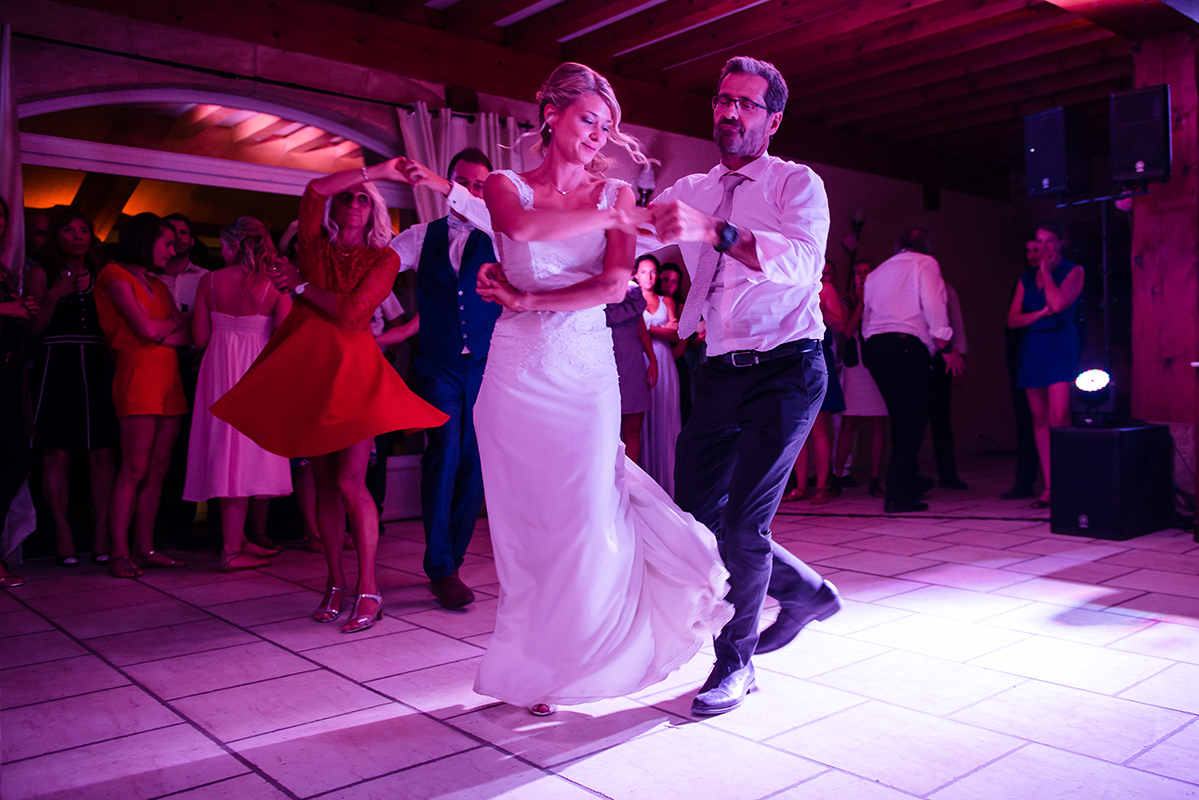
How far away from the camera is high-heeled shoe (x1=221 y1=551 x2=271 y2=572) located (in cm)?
420

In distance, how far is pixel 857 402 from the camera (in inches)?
263

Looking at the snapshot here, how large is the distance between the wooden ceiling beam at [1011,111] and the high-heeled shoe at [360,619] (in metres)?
6.69

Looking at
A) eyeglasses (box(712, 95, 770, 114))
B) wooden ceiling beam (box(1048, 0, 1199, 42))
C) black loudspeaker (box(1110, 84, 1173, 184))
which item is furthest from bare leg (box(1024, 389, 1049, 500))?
eyeglasses (box(712, 95, 770, 114))

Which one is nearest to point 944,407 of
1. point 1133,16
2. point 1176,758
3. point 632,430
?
point 632,430

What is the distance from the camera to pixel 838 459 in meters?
6.75

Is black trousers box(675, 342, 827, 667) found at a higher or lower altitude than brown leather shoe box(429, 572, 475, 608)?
higher

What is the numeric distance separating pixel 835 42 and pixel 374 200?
14.2 ft

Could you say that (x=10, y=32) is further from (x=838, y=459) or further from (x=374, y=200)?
(x=838, y=459)

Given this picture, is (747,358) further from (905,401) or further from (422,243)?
(905,401)

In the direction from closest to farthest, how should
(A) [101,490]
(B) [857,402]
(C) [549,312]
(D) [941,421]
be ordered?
(C) [549,312] < (A) [101,490] < (B) [857,402] < (D) [941,421]

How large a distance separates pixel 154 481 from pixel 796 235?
3.42 meters

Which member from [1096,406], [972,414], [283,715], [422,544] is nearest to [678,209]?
[283,715]

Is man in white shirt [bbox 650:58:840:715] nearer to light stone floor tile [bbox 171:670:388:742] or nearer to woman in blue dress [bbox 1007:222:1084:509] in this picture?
light stone floor tile [bbox 171:670:388:742]

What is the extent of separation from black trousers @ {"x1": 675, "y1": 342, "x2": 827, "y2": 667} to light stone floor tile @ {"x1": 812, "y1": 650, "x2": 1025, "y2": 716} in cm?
36
